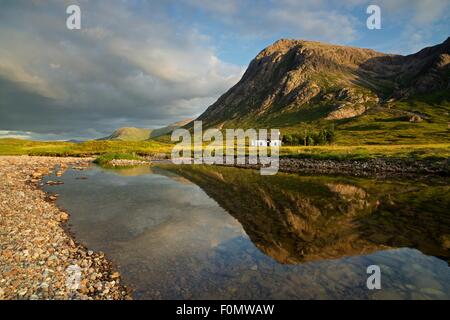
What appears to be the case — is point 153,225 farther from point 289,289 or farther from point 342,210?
point 342,210

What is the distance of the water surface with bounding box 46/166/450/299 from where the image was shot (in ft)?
41.8

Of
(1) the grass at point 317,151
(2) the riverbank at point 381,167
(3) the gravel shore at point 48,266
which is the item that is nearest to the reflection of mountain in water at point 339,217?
(3) the gravel shore at point 48,266

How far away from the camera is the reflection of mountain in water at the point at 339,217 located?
57.8 feet

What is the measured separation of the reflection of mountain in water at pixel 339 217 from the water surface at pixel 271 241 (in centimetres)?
8

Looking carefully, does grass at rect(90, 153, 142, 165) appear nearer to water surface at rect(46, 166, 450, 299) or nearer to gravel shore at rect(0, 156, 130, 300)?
water surface at rect(46, 166, 450, 299)

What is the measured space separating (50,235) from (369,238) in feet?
62.6

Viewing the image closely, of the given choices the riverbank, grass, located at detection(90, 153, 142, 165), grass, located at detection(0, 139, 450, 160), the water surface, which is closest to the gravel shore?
the water surface

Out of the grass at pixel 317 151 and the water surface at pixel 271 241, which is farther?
the grass at pixel 317 151

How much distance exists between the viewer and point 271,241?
61.5 feet

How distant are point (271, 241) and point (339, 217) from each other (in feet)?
27.0

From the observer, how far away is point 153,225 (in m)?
22.2

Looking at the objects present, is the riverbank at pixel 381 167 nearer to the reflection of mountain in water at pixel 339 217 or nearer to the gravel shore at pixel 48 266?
the reflection of mountain in water at pixel 339 217
